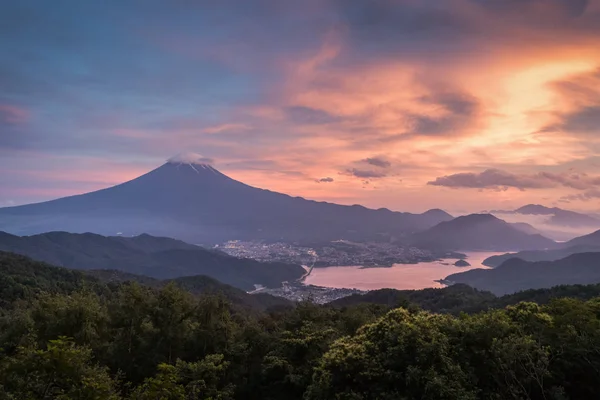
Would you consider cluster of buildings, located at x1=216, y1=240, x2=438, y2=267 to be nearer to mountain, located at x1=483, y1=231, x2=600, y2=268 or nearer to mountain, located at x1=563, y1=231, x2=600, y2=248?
mountain, located at x1=483, y1=231, x2=600, y2=268

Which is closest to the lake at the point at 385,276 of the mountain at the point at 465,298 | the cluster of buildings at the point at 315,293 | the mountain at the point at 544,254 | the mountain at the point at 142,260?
the mountain at the point at 544,254

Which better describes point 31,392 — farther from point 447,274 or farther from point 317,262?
point 317,262

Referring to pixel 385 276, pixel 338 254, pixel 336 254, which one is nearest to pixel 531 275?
pixel 385 276

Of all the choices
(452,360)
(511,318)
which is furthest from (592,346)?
(452,360)

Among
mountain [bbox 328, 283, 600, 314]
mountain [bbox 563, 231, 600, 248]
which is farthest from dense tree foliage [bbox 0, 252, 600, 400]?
mountain [bbox 563, 231, 600, 248]

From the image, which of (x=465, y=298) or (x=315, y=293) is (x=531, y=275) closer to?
(x=315, y=293)
